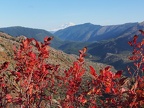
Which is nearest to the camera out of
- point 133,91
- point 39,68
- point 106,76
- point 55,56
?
point 133,91

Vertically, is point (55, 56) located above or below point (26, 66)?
below

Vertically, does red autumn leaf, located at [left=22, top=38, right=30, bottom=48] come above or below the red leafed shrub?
above

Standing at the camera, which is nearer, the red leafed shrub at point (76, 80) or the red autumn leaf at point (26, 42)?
the red leafed shrub at point (76, 80)

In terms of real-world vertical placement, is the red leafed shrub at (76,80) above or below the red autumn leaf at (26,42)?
below

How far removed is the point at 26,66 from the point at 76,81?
193cm

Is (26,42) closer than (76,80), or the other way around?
(26,42)

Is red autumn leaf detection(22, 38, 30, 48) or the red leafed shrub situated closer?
the red leafed shrub

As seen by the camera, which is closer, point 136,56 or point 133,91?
point 133,91

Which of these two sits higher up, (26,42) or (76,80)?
(26,42)

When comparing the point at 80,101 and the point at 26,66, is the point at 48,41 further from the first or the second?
the point at 80,101

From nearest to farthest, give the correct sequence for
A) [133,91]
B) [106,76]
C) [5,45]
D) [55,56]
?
[133,91], [106,76], [5,45], [55,56]

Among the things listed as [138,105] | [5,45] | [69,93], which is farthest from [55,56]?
[138,105]

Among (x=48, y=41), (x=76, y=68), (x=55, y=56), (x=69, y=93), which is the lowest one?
(x=55, y=56)

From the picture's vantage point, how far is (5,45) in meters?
41.8
